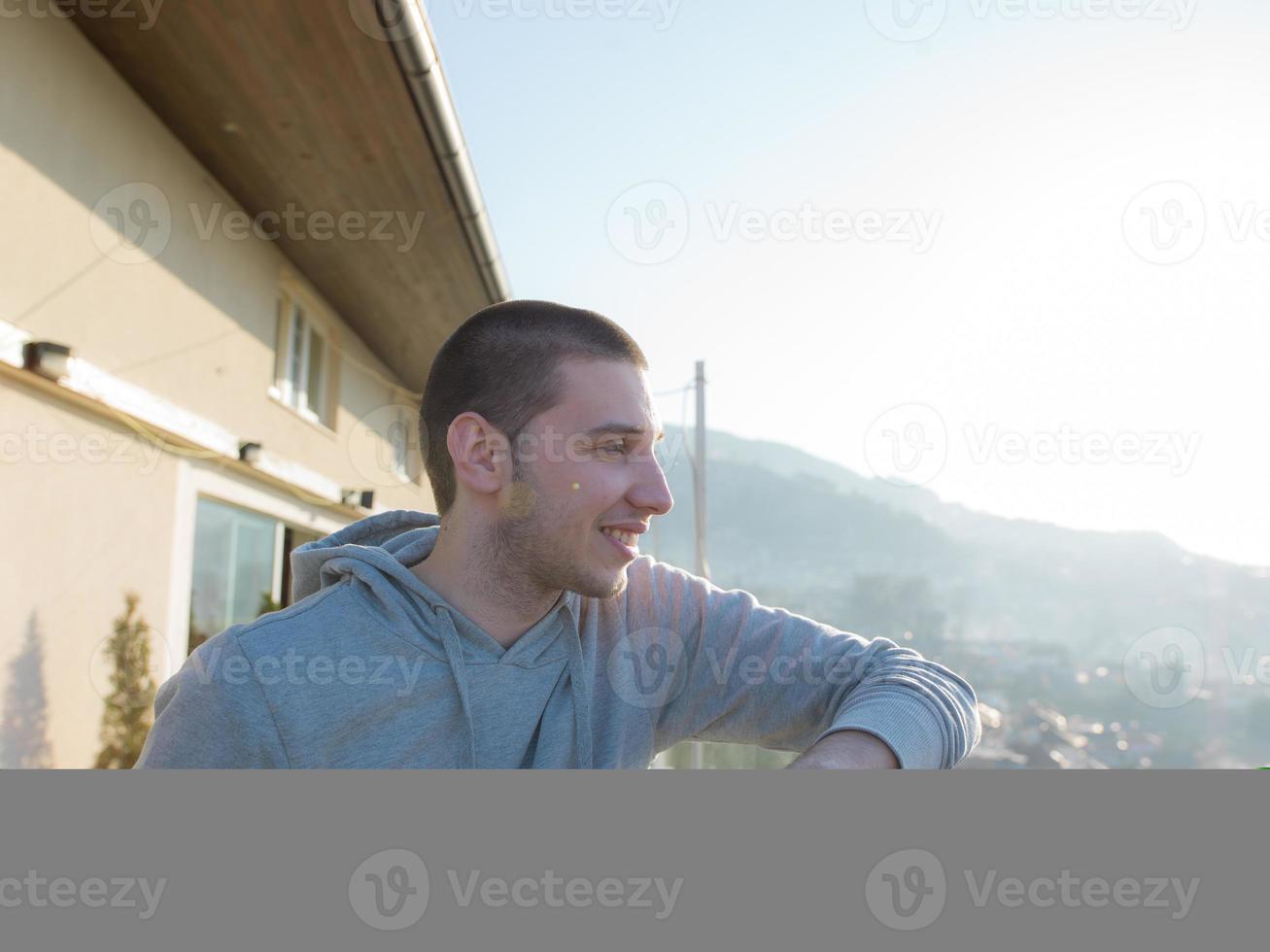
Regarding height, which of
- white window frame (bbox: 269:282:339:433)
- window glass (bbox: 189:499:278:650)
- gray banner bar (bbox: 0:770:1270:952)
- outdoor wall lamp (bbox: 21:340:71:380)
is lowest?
gray banner bar (bbox: 0:770:1270:952)

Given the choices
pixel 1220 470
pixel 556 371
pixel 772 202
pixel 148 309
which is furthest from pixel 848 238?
pixel 1220 470

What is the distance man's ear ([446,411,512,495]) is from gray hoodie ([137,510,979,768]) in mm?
209

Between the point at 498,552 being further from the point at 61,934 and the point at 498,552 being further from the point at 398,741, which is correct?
the point at 61,934

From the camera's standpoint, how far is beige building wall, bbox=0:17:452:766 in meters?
4.28

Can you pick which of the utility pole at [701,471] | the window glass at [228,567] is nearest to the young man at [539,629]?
the window glass at [228,567]

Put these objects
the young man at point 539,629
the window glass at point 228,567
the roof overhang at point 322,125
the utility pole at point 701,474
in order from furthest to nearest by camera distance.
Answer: the utility pole at point 701,474 → the window glass at point 228,567 → the roof overhang at point 322,125 → the young man at point 539,629

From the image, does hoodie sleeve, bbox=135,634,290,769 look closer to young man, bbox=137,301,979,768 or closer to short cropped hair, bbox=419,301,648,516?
young man, bbox=137,301,979,768

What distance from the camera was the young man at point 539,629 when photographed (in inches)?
56.7

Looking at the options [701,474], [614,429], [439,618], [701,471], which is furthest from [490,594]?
[701,471]

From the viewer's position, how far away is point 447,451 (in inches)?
71.9

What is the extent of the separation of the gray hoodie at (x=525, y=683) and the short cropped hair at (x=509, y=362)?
237 mm

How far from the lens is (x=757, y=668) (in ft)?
5.57

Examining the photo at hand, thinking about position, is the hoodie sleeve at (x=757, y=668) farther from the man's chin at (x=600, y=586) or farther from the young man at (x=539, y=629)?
the man's chin at (x=600, y=586)

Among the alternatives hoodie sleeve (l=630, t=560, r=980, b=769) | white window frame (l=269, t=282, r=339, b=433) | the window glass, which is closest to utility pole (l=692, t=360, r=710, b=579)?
white window frame (l=269, t=282, r=339, b=433)
